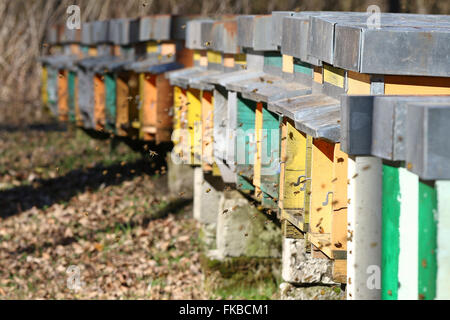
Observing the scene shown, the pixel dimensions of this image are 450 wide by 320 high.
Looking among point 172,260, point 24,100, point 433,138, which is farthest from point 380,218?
point 24,100

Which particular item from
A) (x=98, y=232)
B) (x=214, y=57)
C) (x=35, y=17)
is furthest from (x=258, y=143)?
(x=35, y=17)

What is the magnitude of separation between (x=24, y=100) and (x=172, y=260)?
12954 millimetres

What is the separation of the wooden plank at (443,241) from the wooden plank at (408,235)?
0.67 feet

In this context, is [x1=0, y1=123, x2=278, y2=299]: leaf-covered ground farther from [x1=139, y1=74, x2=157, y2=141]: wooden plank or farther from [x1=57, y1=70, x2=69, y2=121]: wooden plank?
[x1=139, y1=74, x2=157, y2=141]: wooden plank

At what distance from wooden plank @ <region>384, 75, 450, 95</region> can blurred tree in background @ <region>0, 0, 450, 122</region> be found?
18.3m

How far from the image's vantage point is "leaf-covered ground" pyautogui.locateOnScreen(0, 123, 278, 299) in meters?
9.84

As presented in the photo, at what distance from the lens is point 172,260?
36.1 feet

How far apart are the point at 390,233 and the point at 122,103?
8.67 metres

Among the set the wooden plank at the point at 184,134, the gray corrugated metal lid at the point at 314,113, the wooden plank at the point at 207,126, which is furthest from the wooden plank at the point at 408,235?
the wooden plank at the point at 184,134

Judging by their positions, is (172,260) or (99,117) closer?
(172,260)

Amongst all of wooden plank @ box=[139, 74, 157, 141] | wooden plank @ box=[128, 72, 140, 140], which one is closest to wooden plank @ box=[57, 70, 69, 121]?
wooden plank @ box=[128, 72, 140, 140]

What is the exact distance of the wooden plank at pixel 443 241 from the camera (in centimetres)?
345

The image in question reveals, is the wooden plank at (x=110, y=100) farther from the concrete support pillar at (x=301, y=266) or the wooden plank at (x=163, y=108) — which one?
the concrete support pillar at (x=301, y=266)
